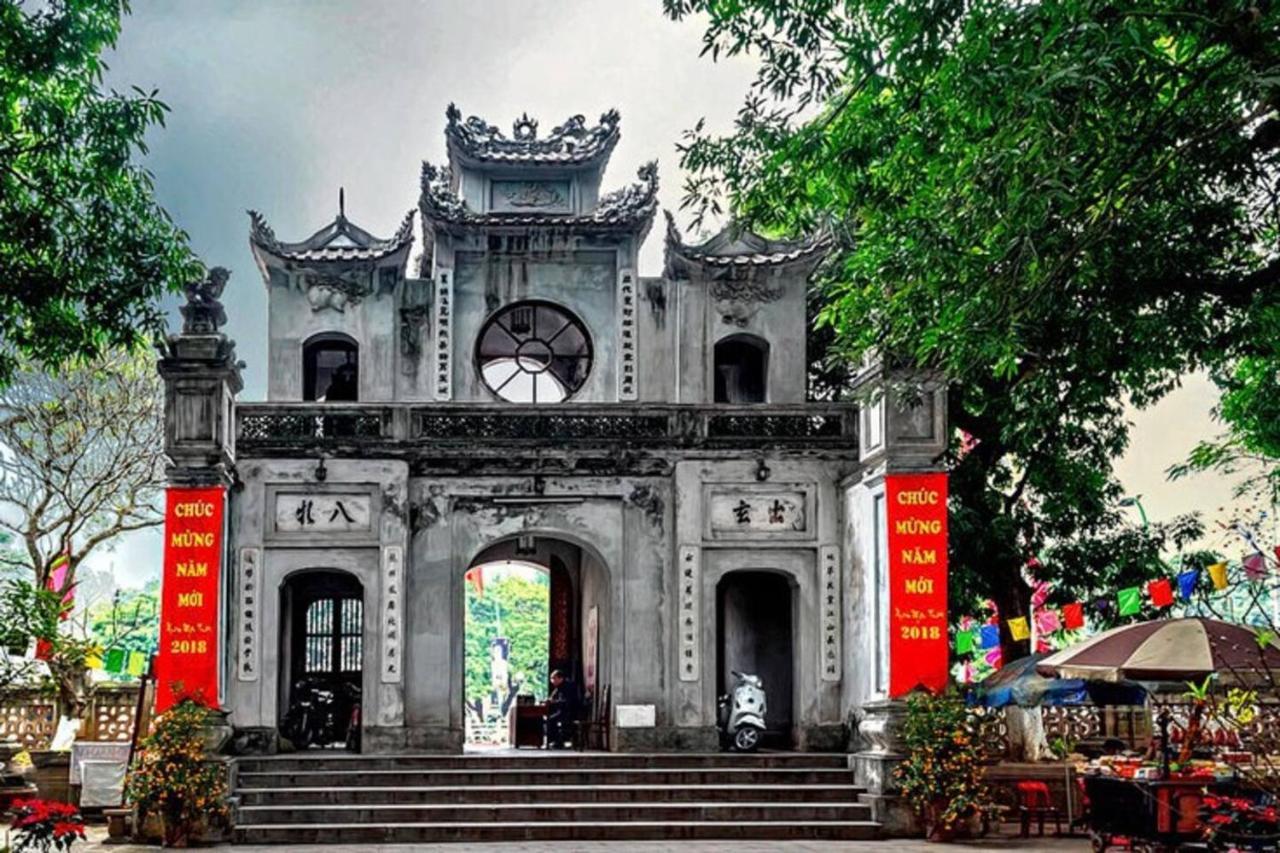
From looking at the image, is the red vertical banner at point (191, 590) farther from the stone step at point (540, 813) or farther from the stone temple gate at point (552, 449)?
the stone step at point (540, 813)

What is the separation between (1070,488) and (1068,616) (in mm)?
1660

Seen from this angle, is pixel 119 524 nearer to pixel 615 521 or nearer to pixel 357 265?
pixel 357 265

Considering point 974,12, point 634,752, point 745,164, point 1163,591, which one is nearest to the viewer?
point 974,12

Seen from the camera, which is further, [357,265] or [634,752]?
[357,265]

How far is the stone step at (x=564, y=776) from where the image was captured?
50.3 ft

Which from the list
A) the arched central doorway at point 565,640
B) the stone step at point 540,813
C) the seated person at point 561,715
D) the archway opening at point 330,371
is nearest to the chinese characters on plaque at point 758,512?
the arched central doorway at point 565,640

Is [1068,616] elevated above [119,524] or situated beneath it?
situated beneath

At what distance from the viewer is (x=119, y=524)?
22188mm

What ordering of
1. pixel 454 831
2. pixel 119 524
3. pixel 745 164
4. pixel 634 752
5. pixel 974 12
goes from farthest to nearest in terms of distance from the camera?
pixel 119 524 → pixel 634 752 → pixel 454 831 → pixel 745 164 → pixel 974 12

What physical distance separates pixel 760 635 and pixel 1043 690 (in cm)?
517

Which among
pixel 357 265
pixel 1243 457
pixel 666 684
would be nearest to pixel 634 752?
pixel 666 684

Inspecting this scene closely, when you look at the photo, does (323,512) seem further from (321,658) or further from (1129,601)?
(1129,601)

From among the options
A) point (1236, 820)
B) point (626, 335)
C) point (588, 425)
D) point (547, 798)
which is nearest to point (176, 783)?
point (547, 798)

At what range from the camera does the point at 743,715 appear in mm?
16891
